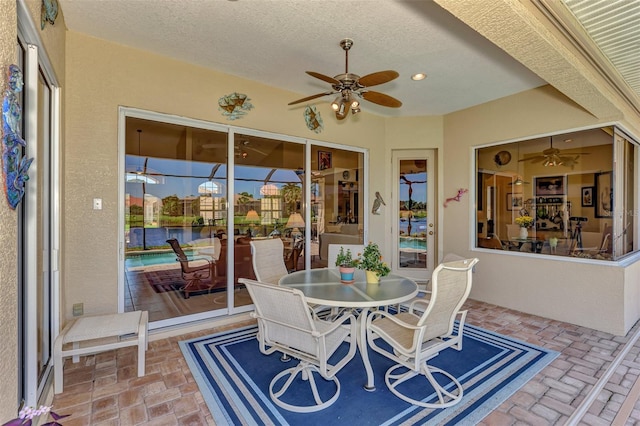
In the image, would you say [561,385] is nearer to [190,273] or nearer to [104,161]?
[190,273]

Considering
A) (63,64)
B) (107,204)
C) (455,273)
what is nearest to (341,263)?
(455,273)

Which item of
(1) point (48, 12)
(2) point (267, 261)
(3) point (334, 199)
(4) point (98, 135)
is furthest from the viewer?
(3) point (334, 199)

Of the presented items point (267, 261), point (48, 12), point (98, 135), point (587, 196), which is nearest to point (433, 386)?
point (267, 261)

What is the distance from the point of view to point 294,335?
79.3 inches

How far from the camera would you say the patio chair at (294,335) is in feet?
6.18

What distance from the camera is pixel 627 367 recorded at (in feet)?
8.84

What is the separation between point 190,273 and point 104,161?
1656 mm

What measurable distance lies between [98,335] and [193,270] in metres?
1.62

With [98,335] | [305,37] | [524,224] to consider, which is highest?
[305,37]

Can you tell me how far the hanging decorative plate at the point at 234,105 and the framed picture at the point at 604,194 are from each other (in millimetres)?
4500

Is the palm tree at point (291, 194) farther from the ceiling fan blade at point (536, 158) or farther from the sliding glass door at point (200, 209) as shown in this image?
the ceiling fan blade at point (536, 158)

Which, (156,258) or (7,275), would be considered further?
(156,258)

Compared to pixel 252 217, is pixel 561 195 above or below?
above

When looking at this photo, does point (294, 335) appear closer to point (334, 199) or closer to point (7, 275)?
point (7, 275)
